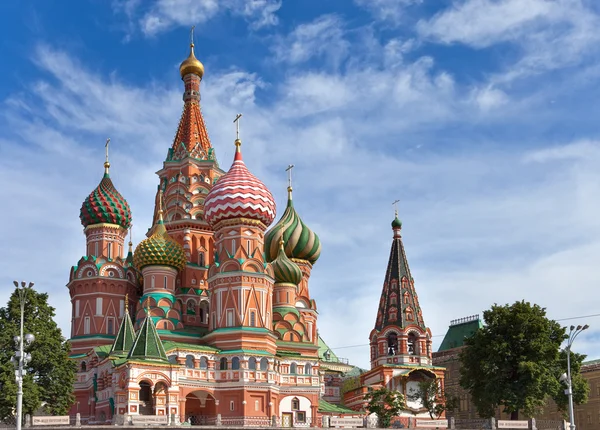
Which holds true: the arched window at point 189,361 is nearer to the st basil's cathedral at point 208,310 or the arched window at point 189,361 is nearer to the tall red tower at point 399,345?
the st basil's cathedral at point 208,310

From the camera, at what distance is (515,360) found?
4747 cm

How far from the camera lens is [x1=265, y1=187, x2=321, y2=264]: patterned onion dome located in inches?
2416

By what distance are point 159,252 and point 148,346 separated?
9018mm

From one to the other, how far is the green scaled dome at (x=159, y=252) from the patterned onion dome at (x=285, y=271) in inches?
248

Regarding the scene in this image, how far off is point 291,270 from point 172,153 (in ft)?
42.6

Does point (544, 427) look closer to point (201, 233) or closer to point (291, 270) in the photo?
point (291, 270)

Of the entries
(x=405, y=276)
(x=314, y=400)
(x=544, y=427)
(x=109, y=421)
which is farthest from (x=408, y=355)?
(x=109, y=421)

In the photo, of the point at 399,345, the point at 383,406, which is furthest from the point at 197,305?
the point at 399,345

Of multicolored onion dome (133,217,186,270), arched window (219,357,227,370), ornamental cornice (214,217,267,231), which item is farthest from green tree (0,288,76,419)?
ornamental cornice (214,217,267,231)

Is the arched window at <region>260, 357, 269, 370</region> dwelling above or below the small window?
above

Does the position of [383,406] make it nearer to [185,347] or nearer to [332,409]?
[332,409]

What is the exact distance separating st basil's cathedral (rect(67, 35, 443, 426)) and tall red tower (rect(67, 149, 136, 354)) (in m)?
0.07

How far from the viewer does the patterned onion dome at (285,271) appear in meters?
57.2

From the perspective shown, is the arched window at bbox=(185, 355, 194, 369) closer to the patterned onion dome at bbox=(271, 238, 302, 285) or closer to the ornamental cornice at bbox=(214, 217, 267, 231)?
the ornamental cornice at bbox=(214, 217, 267, 231)
